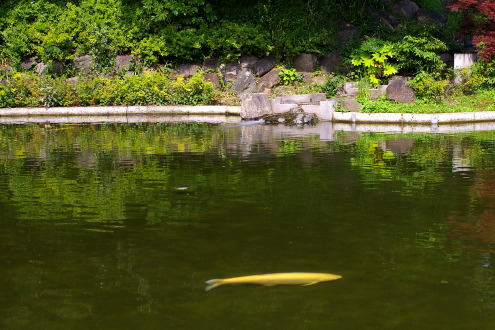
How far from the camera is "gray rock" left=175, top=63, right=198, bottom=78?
69.4 ft

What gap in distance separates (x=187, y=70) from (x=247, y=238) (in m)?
15.7

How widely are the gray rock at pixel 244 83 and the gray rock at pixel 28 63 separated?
683 centimetres

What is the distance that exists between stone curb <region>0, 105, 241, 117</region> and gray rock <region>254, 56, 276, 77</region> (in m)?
2.65

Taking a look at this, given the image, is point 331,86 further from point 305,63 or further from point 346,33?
point 346,33

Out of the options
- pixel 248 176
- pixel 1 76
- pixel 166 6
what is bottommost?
pixel 248 176

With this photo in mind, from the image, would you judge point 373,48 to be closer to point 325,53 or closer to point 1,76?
point 325,53

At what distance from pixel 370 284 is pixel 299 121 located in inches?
481

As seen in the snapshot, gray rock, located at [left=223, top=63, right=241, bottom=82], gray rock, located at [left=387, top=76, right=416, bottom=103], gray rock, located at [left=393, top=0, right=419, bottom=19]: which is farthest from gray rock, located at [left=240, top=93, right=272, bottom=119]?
gray rock, located at [left=393, top=0, right=419, bottom=19]

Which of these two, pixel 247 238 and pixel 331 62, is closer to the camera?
pixel 247 238

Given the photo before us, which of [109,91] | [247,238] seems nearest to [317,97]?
[109,91]

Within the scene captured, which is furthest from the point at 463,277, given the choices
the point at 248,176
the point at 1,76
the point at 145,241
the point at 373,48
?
the point at 1,76

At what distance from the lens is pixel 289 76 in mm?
20109

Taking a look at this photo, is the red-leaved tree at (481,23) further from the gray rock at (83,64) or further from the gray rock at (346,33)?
the gray rock at (83,64)

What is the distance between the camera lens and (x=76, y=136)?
47.3ft
